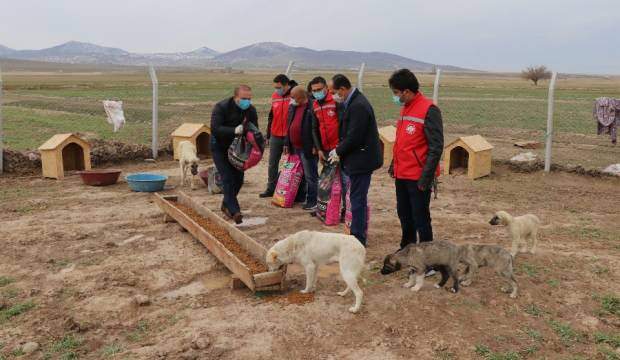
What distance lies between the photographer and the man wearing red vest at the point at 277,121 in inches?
379

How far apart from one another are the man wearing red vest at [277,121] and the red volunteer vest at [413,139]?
3.85m

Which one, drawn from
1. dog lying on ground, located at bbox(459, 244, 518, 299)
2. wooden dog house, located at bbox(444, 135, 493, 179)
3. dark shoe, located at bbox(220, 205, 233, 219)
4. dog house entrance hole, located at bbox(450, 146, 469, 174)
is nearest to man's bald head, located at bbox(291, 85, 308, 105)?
dark shoe, located at bbox(220, 205, 233, 219)

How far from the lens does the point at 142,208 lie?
913 cm

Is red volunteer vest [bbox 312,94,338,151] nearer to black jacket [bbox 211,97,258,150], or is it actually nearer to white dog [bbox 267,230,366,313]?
black jacket [bbox 211,97,258,150]

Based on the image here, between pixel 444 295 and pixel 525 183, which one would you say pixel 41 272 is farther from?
pixel 525 183

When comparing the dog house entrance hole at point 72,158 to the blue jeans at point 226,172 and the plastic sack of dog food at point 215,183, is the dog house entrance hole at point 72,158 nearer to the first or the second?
the plastic sack of dog food at point 215,183

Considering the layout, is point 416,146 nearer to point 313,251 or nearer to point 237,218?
point 313,251

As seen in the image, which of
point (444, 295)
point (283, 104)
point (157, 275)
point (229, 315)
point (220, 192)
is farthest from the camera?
point (220, 192)

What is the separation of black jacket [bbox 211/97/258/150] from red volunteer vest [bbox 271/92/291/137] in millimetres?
1799

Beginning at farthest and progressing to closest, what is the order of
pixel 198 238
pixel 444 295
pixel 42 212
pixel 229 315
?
pixel 42 212
pixel 198 238
pixel 444 295
pixel 229 315

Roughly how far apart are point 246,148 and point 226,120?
475 millimetres

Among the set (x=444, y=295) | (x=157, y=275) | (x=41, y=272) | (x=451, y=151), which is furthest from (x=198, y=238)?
(x=451, y=151)

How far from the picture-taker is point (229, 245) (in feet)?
21.7

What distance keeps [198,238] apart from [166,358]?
8.62 feet
